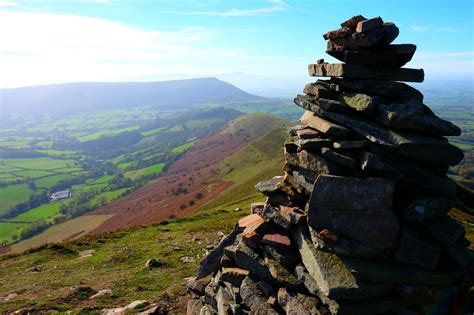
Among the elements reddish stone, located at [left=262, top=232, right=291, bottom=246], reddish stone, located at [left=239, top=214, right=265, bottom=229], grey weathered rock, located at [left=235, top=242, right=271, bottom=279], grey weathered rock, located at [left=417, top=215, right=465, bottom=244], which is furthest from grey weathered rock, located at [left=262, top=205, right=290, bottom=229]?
grey weathered rock, located at [left=417, top=215, right=465, bottom=244]

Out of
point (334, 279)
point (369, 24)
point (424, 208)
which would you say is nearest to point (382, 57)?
point (369, 24)

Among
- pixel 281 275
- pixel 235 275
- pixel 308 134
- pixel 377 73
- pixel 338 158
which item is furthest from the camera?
pixel 235 275

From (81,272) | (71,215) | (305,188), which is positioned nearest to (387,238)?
(305,188)

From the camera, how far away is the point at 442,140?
14.6m

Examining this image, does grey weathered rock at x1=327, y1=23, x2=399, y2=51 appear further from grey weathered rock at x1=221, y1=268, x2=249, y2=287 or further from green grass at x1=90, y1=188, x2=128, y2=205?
green grass at x1=90, y1=188, x2=128, y2=205

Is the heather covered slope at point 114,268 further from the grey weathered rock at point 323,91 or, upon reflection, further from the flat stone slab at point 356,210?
Answer: the grey weathered rock at point 323,91

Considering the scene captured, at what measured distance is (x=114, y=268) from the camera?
96.7 feet

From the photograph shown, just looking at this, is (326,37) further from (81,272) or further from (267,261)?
Answer: (81,272)

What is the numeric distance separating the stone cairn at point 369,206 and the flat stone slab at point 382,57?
0.13ft

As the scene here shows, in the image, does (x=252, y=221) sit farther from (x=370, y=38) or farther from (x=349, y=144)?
(x=370, y=38)

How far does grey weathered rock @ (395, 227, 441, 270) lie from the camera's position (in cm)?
1377

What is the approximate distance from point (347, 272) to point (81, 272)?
2281 cm

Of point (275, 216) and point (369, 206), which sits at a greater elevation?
point (369, 206)

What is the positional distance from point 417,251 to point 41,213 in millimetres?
181905
